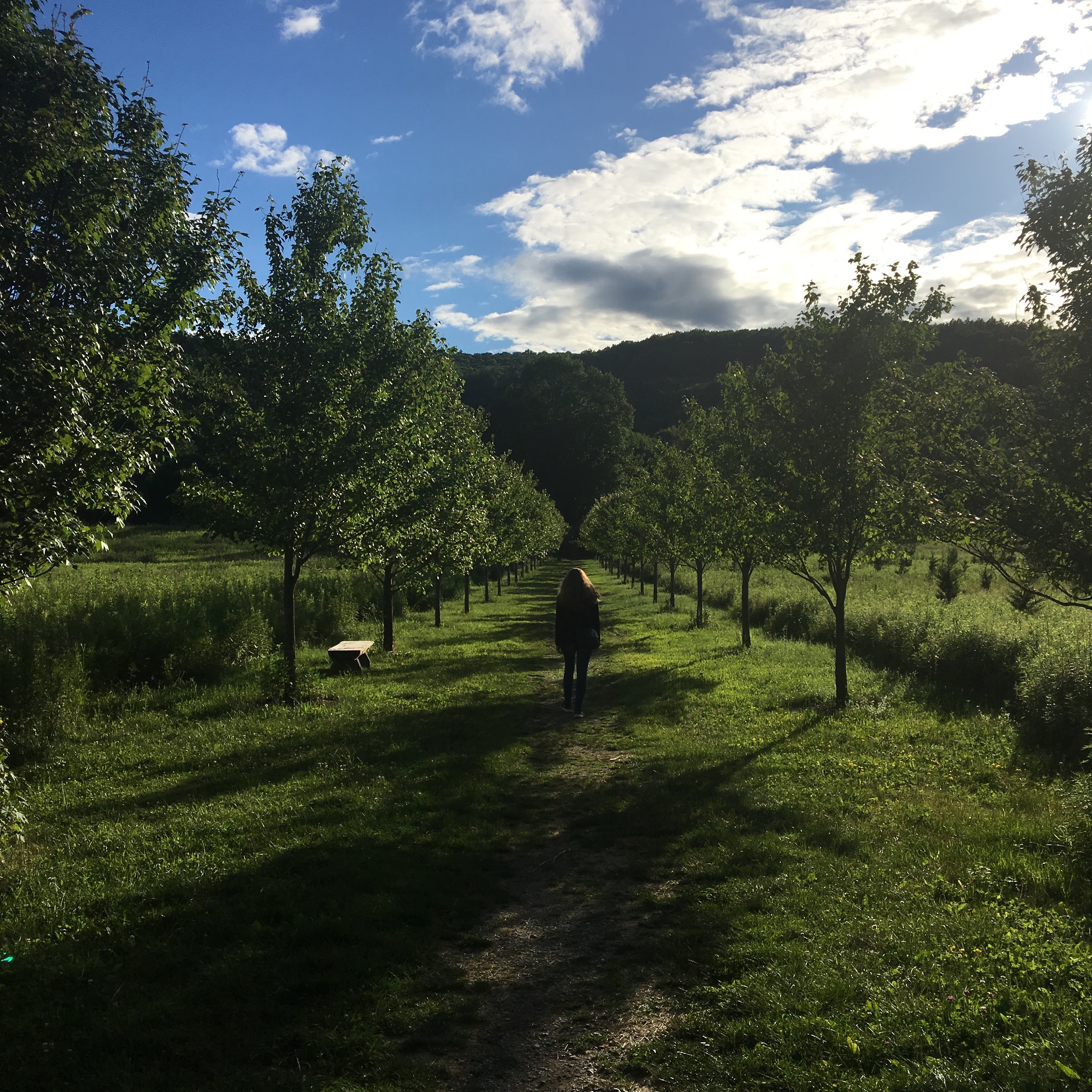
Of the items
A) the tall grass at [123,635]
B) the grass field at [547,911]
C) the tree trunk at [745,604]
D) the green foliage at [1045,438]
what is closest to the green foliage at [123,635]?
the tall grass at [123,635]

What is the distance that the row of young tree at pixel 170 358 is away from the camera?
19.0 feet

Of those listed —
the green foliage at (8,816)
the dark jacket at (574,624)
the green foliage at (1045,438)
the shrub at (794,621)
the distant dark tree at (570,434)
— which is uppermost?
the distant dark tree at (570,434)

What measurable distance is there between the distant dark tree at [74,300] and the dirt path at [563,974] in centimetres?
508

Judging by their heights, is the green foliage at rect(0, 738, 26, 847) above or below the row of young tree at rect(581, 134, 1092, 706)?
below

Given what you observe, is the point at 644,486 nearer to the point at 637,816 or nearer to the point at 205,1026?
the point at 637,816

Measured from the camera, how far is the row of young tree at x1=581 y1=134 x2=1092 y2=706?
6453 mm

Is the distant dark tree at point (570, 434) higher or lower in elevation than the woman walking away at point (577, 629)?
higher

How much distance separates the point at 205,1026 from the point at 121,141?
28.1 feet

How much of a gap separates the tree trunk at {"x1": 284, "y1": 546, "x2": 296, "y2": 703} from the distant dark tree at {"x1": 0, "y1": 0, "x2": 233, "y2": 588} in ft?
15.8

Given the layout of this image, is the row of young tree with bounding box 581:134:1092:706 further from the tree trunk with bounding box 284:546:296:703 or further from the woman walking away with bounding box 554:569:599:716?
the tree trunk with bounding box 284:546:296:703

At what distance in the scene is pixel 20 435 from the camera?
5.64m

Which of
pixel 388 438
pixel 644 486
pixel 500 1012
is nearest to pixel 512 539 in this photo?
pixel 644 486

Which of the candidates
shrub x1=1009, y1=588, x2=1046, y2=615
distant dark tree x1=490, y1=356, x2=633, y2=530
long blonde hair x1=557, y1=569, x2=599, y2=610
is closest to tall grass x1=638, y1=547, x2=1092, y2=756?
shrub x1=1009, y1=588, x2=1046, y2=615

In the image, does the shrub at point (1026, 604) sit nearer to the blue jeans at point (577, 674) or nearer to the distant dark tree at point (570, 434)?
the blue jeans at point (577, 674)
